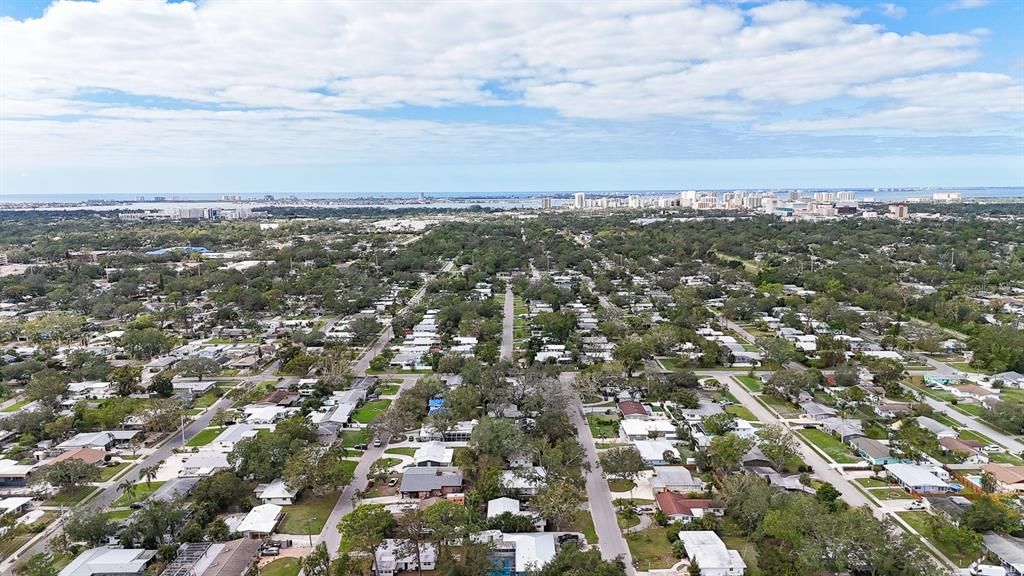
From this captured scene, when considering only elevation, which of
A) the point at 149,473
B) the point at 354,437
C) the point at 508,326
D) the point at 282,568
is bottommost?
Result: the point at 282,568

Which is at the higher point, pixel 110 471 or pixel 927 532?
pixel 110 471

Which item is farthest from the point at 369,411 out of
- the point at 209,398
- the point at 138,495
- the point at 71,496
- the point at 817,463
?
the point at 817,463

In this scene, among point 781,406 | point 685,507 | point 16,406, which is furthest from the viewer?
point 16,406

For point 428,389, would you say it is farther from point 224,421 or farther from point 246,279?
point 246,279

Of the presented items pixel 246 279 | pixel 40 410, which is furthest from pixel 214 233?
pixel 40 410

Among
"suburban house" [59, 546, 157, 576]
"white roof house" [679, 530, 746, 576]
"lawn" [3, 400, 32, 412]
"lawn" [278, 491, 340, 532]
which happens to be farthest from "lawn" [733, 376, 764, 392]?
"lawn" [3, 400, 32, 412]

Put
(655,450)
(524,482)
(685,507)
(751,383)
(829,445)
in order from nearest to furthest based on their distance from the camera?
(685,507), (524,482), (655,450), (829,445), (751,383)

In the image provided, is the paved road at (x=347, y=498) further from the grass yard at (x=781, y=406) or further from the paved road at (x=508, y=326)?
the grass yard at (x=781, y=406)

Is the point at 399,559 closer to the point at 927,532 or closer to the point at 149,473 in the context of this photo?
the point at 149,473
